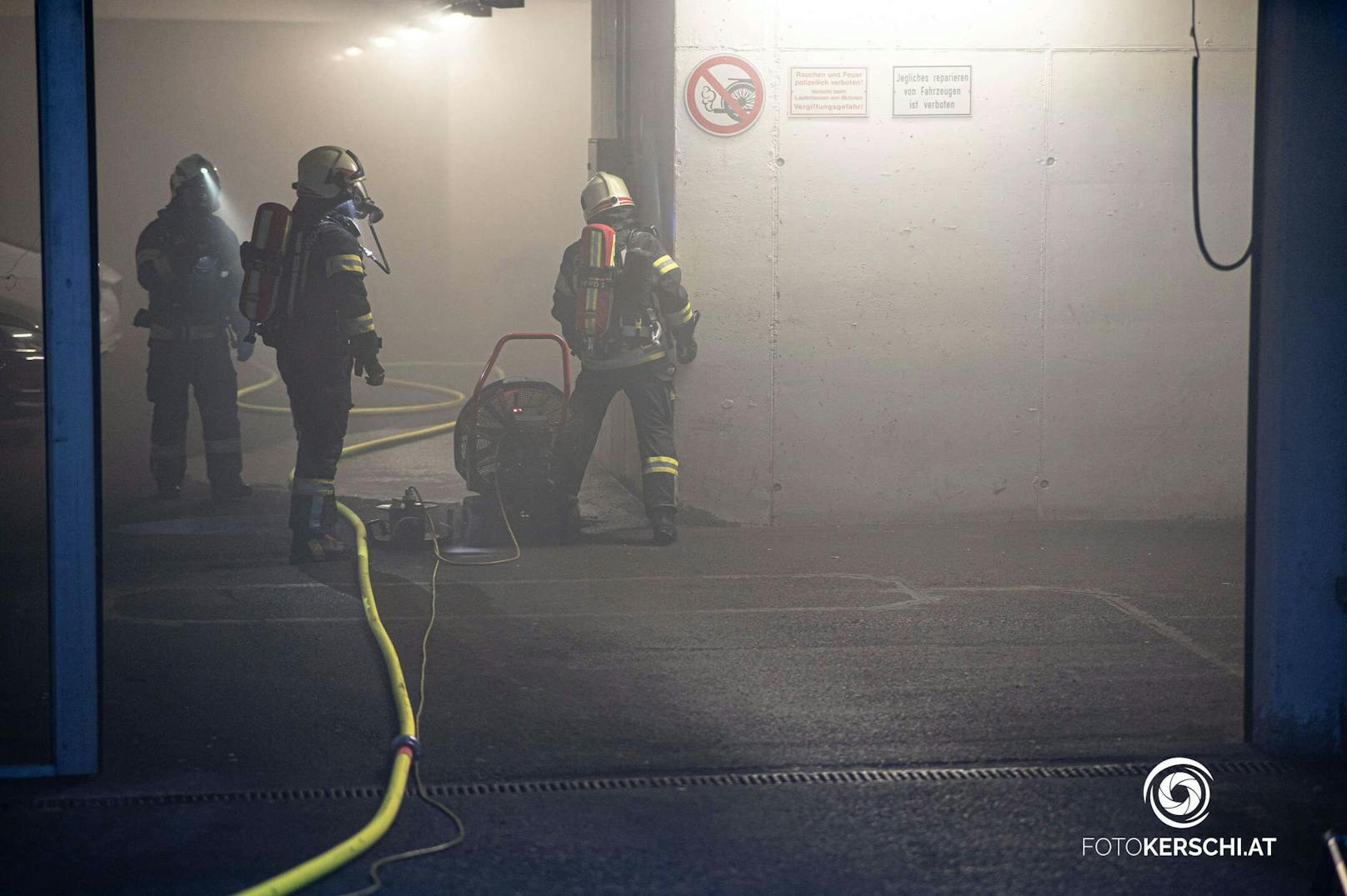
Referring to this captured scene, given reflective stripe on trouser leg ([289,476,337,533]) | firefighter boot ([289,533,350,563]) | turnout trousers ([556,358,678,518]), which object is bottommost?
firefighter boot ([289,533,350,563])

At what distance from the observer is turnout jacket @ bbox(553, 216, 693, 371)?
25.6 feet

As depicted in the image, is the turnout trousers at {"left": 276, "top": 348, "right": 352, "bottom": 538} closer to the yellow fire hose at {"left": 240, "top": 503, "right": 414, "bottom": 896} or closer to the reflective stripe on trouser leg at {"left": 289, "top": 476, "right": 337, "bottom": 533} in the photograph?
the reflective stripe on trouser leg at {"left": 289, "top": 476, "right": 337, "bottom": 533}

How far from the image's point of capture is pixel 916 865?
346 cm

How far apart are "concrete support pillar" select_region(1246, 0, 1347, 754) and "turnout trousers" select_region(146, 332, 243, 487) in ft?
21.3

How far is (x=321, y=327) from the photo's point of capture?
7.19 m

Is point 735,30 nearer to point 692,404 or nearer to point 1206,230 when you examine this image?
point 692,404

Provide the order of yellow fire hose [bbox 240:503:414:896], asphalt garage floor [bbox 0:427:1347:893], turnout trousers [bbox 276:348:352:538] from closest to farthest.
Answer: yellow fire hose [bbox 240:503:414:896] → asphalt garage floor [bbox 0:427:1347:893] → turnout trousers [bbox 276:348:352:538]

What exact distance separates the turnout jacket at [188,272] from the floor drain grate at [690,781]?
5567mm

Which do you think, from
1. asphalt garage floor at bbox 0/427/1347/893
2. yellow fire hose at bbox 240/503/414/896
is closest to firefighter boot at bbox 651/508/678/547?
asphalt garage floor at bbox 0/427/1347/893

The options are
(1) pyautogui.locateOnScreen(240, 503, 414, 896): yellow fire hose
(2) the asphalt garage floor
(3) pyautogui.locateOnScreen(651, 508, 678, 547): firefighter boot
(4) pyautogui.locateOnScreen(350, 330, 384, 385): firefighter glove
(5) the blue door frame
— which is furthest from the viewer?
(3) pyautogui.locateOnScreen(651, 508, 678, 547): firefighter boot

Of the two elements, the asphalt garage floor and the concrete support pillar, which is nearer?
the asphalt garage floor

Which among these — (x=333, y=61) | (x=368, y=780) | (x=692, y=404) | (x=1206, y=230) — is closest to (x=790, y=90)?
(x=692, y=404)

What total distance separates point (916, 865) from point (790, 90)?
553cm

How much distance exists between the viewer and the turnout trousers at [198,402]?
902 cm
